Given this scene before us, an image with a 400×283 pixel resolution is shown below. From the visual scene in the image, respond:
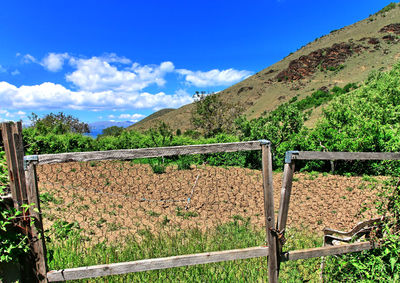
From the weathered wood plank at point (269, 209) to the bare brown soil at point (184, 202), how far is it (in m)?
2.52

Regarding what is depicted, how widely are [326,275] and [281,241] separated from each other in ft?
3.37

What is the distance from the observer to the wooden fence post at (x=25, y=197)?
5.96 ft

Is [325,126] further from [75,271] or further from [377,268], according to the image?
[75,271]

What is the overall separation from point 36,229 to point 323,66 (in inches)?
2742

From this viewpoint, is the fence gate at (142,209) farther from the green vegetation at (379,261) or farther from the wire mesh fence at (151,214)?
the green vegetation at (379,261)

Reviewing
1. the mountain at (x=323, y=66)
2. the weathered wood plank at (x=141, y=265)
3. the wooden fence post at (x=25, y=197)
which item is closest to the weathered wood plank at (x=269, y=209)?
the weathered wood plank at (x=141, y=265)

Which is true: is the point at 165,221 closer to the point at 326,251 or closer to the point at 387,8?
the point at 326,251

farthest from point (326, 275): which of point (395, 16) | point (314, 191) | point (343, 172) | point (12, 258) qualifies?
point (395, 16)

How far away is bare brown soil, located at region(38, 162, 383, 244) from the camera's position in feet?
16.3

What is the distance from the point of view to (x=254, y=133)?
11.4 meters

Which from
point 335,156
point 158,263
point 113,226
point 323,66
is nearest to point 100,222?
point 113,226

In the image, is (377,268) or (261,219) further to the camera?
(261,219)

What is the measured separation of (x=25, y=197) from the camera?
1.87 metres

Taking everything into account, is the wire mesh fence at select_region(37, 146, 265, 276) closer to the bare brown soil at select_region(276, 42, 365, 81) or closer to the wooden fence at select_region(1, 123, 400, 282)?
the wooden fence at select_region(1, 123, 400, 282)
